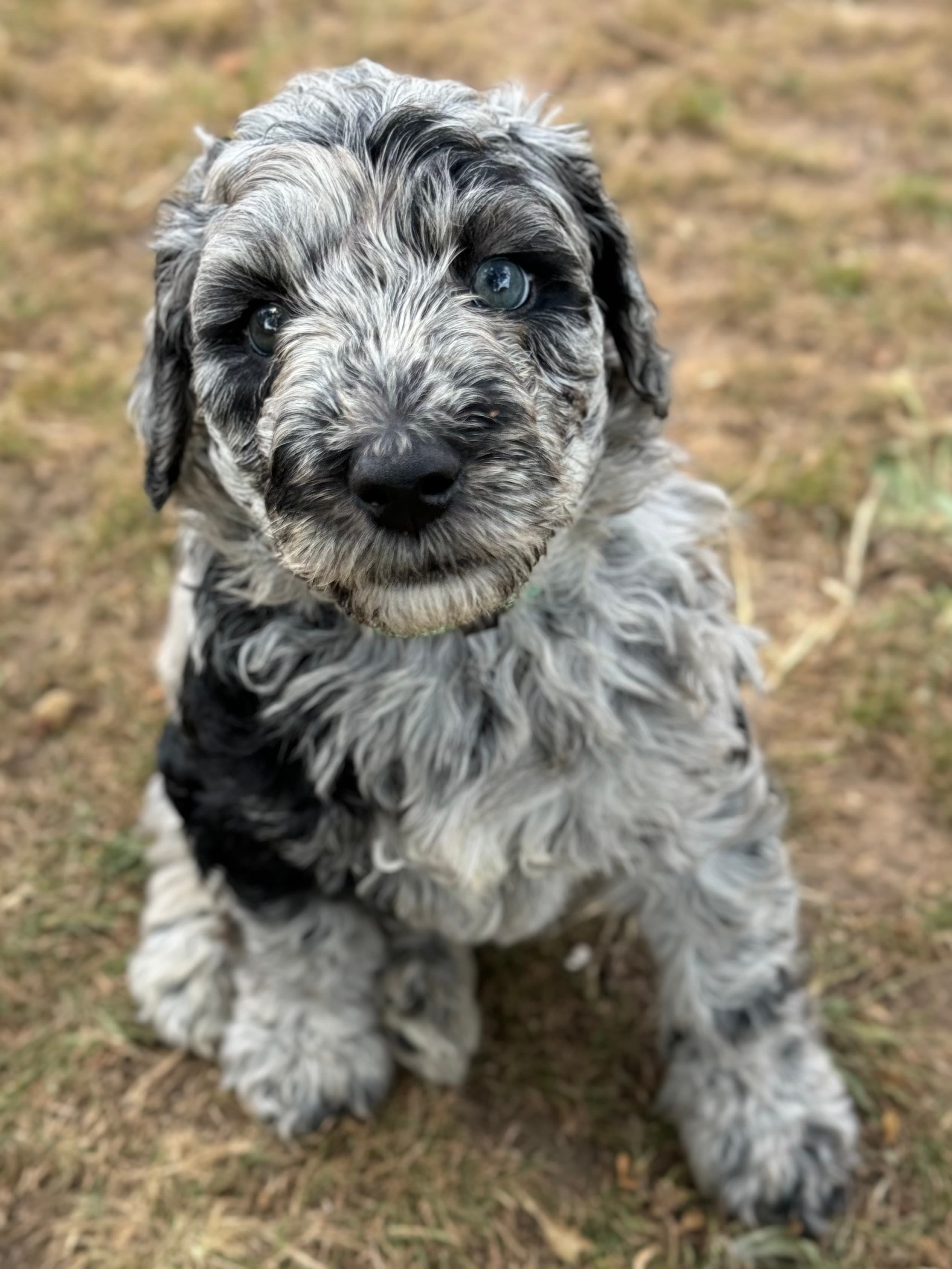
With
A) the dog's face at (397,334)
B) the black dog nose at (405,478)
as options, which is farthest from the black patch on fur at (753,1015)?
the black dog nose at (405,478)

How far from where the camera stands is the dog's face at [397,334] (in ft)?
8.38

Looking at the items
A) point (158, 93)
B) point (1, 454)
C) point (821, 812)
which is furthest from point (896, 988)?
point (158, 93)

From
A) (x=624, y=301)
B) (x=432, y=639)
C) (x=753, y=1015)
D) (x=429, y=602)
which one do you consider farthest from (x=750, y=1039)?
(x=624, y=301)

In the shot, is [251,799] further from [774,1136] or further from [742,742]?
[774,1136]

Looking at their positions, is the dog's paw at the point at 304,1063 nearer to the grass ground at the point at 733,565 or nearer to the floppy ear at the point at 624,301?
the grass ground at the point at 733,565

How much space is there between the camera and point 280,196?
8.95 feet

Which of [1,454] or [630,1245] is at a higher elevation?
[1,454]

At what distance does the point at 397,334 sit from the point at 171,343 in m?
0.74

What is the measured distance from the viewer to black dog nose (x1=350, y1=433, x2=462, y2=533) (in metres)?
2.44

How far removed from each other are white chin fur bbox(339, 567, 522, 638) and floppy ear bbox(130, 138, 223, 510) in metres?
0.76

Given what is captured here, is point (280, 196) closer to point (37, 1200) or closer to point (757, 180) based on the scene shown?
point (37, 1200)

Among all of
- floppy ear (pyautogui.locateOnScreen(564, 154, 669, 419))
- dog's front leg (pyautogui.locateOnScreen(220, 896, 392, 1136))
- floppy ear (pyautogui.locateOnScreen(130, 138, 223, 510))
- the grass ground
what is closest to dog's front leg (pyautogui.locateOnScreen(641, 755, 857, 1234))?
the grass ground

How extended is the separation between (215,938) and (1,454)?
260cm

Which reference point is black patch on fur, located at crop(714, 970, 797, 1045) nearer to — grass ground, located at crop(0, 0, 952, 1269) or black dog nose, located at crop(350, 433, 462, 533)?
grass ground, located at crop(0, 0, 952, 1269)
